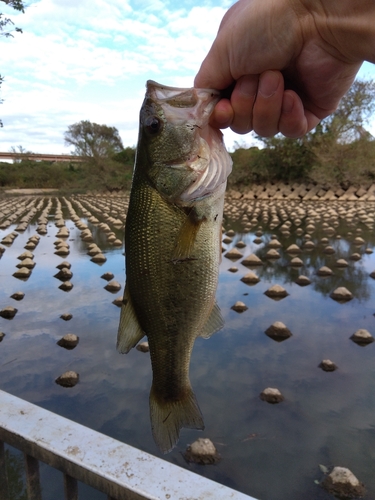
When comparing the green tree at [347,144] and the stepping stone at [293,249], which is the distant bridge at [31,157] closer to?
the green tree at [347,144]

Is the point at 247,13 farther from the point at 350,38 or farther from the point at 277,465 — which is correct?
the point at 277,465

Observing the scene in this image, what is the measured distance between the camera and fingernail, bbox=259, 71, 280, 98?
1754 mm

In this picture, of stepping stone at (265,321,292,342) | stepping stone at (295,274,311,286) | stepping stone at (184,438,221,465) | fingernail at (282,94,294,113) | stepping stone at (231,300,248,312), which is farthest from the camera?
stepping stone at (295,274,311,286)

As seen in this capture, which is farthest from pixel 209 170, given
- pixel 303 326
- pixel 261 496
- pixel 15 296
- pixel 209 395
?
pixel 15 296

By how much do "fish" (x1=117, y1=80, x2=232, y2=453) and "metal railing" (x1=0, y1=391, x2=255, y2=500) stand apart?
22cm

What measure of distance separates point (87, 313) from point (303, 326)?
9.07 feet

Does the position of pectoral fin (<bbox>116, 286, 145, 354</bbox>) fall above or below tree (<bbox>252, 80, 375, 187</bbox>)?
below

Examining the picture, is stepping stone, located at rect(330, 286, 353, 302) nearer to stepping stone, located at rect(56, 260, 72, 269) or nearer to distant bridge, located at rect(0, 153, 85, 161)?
stepping stone, located at rect(56, 260, 72, 269)

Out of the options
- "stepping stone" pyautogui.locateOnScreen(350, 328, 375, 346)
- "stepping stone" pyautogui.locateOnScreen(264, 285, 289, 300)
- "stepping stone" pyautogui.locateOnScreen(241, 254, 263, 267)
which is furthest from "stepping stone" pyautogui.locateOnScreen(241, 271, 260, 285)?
"stepping stone" pyautogui.locateOnScreen(350, 328, 375, 346)

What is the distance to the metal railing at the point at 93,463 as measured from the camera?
157 cm

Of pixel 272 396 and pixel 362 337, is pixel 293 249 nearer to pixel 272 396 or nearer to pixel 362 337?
pixel 362 337

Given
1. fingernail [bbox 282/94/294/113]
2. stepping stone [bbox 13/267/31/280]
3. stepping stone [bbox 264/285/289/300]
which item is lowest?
stepping stone [bbox 13/267/31/280]

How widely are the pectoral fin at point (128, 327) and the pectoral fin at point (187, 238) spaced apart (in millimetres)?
260

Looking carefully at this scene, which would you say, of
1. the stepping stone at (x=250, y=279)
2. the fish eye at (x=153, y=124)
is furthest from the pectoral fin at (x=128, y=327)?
the stepping stone at (x=250, y=279)
